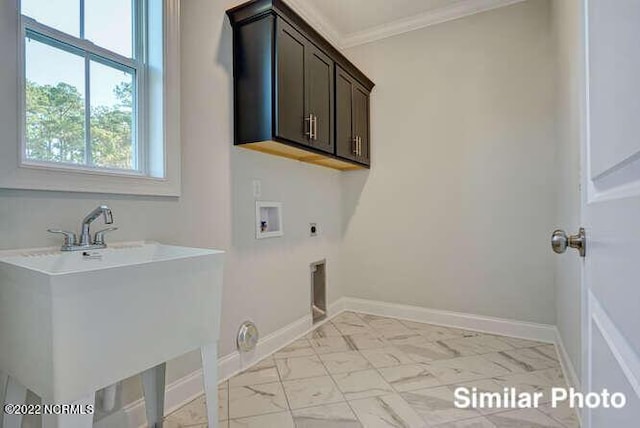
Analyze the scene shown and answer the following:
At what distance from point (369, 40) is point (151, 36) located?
7.37 feet

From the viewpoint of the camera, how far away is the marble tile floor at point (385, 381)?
5.27 feet

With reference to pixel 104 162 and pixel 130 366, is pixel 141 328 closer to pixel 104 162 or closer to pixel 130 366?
pixel 130 366

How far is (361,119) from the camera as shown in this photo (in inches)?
122

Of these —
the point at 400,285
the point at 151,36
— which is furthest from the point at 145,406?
the point at 400,285

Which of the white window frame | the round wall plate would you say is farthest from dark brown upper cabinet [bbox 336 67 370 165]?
the round wall plate

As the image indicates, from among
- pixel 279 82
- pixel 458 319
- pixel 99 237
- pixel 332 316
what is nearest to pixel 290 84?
pixel 279 82

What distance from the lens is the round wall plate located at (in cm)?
210

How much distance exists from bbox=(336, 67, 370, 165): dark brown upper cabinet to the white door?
2.06 meters

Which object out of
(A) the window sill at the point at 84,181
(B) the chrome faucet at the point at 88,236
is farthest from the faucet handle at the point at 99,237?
(A) the window sill at the point at 84,181

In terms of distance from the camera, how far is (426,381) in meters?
1.96

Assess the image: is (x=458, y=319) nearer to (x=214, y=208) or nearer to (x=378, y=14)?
(x=214, y=208)

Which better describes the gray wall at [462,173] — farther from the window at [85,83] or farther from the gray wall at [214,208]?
the window at [85,83]

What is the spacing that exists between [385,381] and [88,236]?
172 cm

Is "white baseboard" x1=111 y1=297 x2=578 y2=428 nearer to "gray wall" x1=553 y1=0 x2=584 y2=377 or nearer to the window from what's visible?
"gray wall" x1=553 y1=0 x2=584 y2=377
